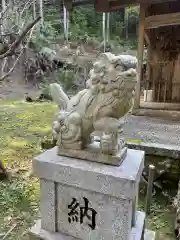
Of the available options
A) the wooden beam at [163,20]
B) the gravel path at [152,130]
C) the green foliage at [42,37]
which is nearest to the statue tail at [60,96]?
the gravel path at [152,130]

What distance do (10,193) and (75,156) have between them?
6.64 ft

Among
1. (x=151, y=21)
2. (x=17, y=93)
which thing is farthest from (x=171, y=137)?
(x=17, y=93)

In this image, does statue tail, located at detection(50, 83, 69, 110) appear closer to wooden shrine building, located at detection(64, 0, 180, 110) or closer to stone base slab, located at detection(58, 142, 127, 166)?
stone base slab, located at detection(58, 142, 127, 166)

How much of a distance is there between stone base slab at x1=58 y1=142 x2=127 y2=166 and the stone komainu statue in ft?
0.10

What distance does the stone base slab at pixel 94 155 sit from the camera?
1.75m

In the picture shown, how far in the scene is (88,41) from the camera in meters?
19.0

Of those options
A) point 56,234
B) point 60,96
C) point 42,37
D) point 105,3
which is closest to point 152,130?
point 60,96

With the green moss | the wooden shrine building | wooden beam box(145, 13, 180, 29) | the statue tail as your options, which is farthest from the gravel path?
wooden beam box(145, 13, 180, 29)

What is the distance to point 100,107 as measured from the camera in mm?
1688

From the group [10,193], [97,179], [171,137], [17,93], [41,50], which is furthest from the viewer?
[41,50]

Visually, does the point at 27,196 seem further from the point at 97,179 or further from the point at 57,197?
the point at 97,179

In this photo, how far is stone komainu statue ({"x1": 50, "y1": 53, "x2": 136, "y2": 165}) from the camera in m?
1.57

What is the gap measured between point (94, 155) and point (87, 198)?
32cm

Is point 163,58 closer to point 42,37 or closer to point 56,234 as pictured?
point 56,234
